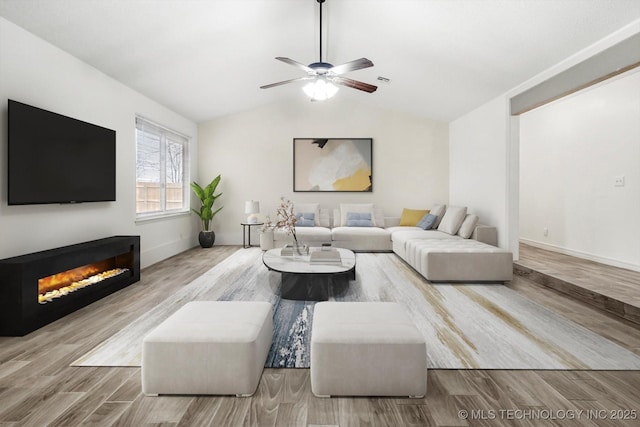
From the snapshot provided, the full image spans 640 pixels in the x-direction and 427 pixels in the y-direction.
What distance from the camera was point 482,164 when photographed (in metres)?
5.66

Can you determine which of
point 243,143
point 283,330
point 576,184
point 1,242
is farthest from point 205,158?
point 576,184

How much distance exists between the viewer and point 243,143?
7.23 meters

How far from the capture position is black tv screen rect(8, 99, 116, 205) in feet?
9.34

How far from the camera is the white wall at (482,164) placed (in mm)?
5016

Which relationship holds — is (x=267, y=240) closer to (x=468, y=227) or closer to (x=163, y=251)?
(x=163, y=251)

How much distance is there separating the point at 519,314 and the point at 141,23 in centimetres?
454

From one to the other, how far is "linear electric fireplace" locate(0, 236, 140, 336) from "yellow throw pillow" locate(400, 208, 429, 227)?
15.6ft

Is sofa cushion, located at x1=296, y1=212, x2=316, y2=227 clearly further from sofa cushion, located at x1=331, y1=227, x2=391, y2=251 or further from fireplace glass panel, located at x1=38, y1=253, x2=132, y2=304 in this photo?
fireplace glass panel, located at x1=38, y1=253, x2=132, y2=304

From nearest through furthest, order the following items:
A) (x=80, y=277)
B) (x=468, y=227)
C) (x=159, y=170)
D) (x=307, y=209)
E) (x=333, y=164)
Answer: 1. (x=80, y=277)
2. (x=468, y=227)
3. (x=159, y=170)
4. (x=307, y=209)
5. (x=333, y=164)

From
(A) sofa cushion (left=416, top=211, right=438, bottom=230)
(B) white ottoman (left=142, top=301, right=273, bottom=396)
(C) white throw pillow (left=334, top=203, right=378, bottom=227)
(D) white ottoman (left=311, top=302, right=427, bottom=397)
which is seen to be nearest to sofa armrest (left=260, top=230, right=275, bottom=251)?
(C) white throw pillow (left=334, top=203, right=378, bottom=227)

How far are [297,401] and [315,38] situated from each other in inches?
175

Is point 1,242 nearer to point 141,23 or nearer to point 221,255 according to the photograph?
point 141,23

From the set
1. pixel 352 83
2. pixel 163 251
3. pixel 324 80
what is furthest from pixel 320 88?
pixel 163 251

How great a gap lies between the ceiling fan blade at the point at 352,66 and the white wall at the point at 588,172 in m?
3.05
